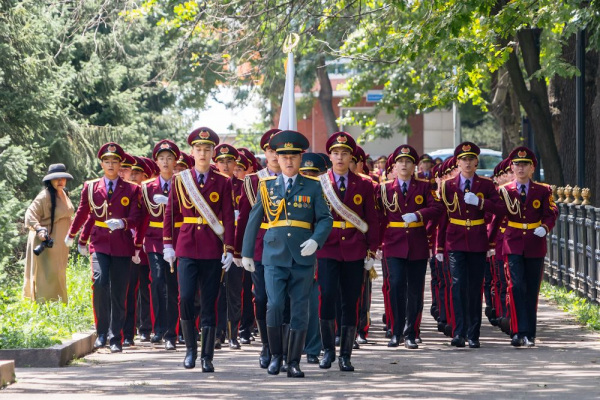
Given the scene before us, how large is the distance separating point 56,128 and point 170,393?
45.8ft

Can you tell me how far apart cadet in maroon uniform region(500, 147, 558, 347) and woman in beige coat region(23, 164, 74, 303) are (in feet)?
19.2

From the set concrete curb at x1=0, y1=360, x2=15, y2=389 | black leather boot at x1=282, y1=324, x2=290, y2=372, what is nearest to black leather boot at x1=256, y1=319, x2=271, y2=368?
black leather boot at x1=282, y1=324, x2=290, y2=372

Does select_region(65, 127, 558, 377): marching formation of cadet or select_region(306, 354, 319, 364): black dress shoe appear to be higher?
select_region(65, 127, 558, 377): marching formation of cadet

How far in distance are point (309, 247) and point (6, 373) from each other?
2565 millimetres

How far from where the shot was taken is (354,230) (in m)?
11.2

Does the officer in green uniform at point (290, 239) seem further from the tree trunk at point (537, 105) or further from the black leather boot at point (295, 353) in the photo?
the tree trunk at point (537, 105)

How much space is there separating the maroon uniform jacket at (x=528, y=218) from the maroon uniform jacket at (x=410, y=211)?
0.82 m

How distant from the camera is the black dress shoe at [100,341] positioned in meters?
12.8

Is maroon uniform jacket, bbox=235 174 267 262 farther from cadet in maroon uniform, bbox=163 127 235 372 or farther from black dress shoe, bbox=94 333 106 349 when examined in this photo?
black dress shoe, bbox=94 333 106 349

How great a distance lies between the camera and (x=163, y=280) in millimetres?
13406

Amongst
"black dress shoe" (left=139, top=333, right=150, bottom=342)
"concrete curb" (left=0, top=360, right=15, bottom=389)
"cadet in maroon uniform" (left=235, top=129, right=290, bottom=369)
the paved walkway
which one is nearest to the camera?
the paved walkway

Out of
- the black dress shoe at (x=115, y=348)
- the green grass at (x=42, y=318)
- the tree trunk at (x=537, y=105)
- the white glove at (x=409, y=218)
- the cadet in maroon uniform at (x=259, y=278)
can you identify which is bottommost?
the black dress shoe at (x=115, y=348)

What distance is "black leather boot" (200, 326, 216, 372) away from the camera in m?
10.7

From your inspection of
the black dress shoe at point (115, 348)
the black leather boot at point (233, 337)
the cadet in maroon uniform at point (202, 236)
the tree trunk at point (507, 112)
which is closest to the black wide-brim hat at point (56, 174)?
the black dress shoe at point (115, 348)
